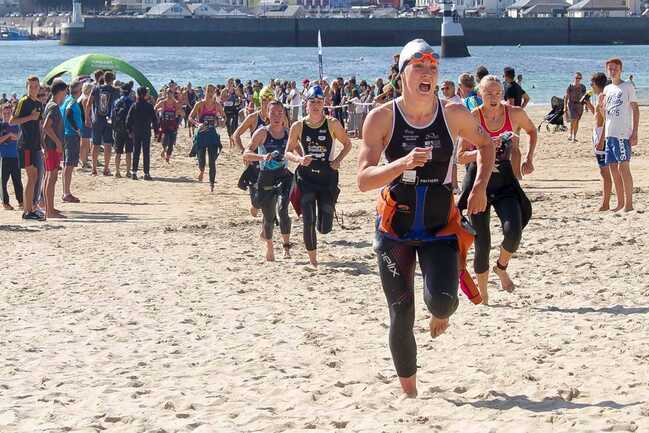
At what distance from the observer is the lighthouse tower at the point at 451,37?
93.0m

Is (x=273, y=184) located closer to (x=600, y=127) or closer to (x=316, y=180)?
(x=316, y=180)

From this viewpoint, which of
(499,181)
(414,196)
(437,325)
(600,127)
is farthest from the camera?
(600,127)

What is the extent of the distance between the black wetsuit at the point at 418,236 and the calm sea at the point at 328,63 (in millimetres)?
40515

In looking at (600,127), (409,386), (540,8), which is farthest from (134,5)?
(409,386)

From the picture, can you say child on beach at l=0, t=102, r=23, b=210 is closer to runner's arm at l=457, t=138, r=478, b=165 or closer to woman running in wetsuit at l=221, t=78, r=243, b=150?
runner's arm at l=457, t=138, r=478, b=165

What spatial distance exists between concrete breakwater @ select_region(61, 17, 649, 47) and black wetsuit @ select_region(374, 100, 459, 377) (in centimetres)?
11585

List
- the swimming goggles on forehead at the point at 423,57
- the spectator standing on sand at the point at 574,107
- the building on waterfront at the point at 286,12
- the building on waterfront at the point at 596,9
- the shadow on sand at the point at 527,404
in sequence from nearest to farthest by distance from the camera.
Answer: the swimming goggles on forehead at the point at 423,57 → the shadow on sand at the point at 527,404 → the spectator standing on sand at the point at 574,107 → the building on waterfront at the point at 596,9 → the building on waterfront at the point at 286,12

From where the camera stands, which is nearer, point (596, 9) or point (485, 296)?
point (485, 296)

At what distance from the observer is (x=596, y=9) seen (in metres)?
140

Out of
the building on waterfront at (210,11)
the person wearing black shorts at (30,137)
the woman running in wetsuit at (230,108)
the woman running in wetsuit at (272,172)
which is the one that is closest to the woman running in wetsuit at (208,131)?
the person wearing black shorts at (30,137)

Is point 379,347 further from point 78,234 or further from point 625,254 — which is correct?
point 78,234

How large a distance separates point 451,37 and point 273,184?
275 ft

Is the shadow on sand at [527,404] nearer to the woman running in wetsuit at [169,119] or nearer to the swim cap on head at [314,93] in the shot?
the swim cap on head at [314,93]

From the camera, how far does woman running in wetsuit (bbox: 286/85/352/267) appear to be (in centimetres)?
1009
